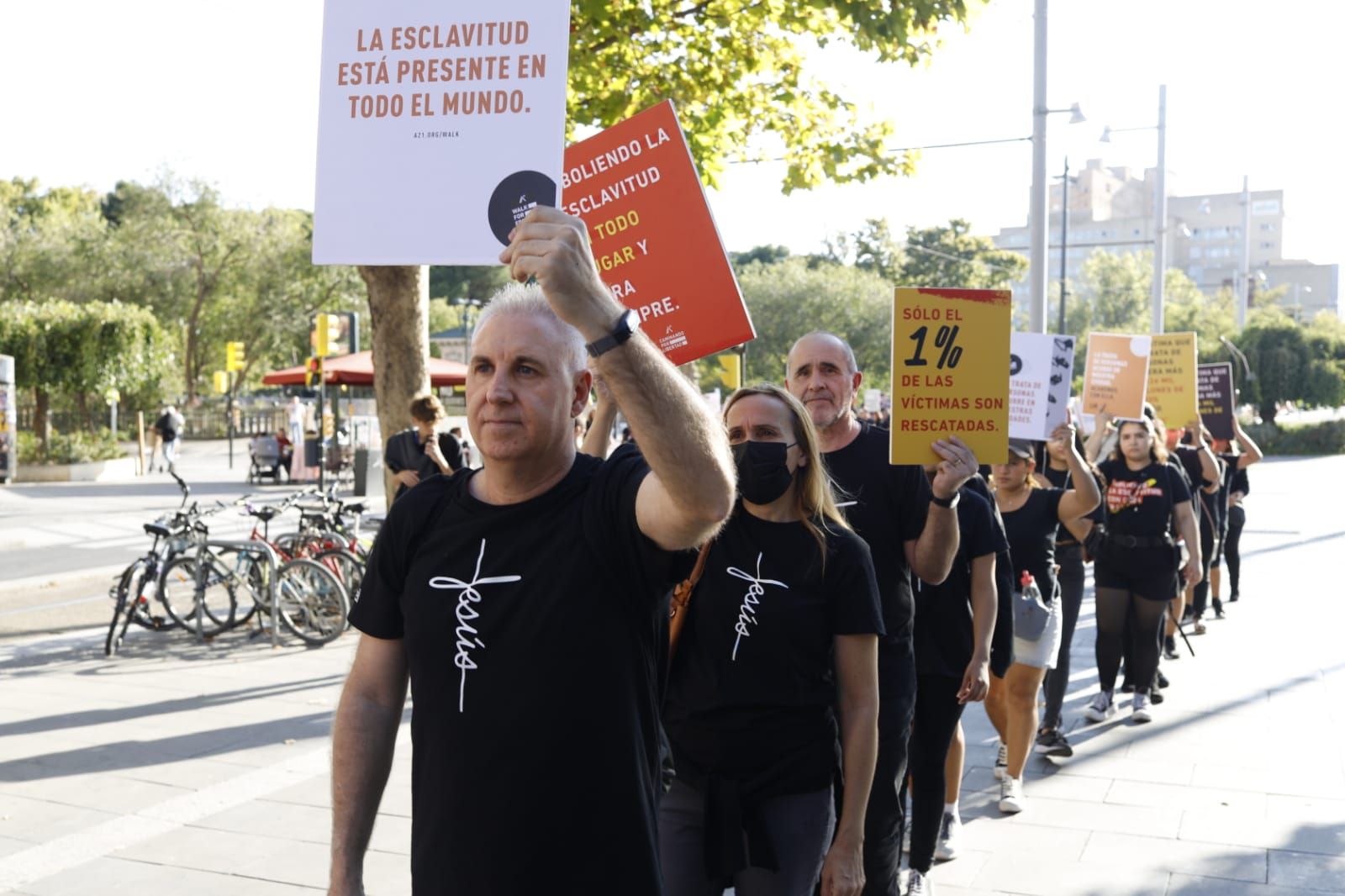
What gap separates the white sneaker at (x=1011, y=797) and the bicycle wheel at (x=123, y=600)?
21.9ft

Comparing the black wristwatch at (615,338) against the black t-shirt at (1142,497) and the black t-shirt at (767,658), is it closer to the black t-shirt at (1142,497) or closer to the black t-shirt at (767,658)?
the black t-shirt at (767,658)

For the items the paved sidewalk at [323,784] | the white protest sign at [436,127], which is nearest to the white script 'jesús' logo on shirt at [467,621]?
the white protest sign at [436,127]

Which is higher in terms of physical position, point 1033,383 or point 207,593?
point 1033,383

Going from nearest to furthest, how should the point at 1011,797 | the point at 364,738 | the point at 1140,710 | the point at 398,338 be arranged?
the point at 364,738, the point at 1011,797, the point at 1140,710, the point at 398,338

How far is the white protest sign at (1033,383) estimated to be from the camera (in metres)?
6.65

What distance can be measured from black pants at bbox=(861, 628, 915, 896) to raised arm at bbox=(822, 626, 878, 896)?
597mm

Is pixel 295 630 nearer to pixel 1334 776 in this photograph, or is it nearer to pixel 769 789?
pixel 1334 776

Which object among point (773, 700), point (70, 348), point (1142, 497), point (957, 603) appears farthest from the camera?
point (70, 348)

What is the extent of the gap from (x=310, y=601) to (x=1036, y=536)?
619cm

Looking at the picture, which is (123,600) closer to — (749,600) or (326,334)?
(749,600)

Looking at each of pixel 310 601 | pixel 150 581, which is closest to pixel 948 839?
pixel 310 601

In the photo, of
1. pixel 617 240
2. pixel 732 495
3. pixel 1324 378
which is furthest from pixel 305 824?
pixel 1324 378

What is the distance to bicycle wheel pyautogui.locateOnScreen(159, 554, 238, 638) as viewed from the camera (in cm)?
1063

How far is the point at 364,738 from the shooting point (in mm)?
2551
